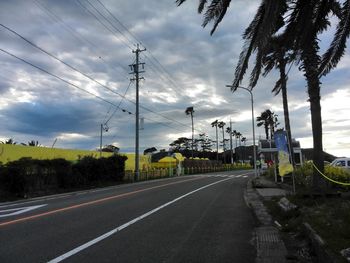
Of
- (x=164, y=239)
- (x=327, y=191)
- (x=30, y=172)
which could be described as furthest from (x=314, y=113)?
(x=30, y=172)

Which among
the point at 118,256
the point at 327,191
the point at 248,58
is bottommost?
the point at 118,256

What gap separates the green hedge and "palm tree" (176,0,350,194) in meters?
20.3

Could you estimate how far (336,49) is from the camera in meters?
7.37

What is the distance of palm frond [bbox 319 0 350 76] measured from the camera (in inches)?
280

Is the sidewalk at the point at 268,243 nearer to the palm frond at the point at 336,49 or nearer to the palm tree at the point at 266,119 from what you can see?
the palm frond at the point at 336,49

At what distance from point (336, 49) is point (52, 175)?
84.9 ft

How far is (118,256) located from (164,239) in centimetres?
188

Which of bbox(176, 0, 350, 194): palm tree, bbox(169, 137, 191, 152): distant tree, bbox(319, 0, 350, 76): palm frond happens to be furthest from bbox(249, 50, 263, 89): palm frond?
bbox(169, 137, 191, 152): distant tree

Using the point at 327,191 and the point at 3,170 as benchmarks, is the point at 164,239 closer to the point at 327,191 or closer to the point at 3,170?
the point at 327,191

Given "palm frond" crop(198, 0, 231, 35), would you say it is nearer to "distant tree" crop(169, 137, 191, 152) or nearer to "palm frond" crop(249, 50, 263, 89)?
"palm frond" crop(249, 50, 263, 89)

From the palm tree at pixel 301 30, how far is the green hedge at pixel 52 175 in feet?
66.7

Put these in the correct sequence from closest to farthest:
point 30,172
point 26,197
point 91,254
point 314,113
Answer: point 91,254
point 314,113
point 26,197
point 30,172

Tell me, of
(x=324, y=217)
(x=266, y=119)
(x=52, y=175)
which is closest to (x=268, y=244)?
(x=324, y=217)

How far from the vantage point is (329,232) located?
27.8 ft
